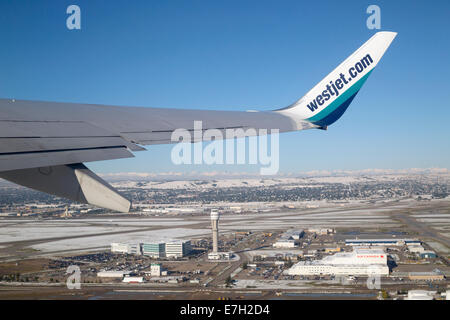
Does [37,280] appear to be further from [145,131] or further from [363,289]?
[145,131]

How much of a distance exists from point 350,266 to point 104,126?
13.9m

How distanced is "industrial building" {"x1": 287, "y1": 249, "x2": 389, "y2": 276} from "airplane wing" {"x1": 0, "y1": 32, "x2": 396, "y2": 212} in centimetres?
1165

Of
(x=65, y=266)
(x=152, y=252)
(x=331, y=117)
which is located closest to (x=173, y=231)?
(x=152, y=252)

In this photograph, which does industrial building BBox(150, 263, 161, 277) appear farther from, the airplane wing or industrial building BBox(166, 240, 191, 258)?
the airplane wing

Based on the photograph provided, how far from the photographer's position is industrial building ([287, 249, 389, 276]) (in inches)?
576

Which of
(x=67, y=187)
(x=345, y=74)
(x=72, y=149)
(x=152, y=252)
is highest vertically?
(x=345, y=74)

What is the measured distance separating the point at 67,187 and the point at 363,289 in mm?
11889

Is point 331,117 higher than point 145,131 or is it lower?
higher

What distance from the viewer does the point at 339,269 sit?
1466 cm

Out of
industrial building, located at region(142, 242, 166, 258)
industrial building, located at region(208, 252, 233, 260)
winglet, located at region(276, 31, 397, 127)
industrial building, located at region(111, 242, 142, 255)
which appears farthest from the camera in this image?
industrial building, located at region(142, 242, 166, 258)

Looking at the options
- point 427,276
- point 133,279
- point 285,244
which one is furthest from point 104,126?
point 285,244

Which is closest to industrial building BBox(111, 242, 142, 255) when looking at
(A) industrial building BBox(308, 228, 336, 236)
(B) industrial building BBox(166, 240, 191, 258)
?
(B) industrial building BBox(166, 240, 191, 258)

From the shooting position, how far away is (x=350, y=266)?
48.6ft

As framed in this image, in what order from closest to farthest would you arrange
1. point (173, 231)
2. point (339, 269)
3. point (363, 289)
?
point (363, 289), point (339, 269), point (173, 231)
